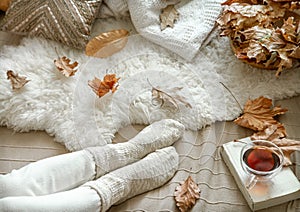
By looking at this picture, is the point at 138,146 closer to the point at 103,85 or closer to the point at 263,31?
the point at 103,85

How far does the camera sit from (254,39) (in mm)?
1521

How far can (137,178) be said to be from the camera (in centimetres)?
134

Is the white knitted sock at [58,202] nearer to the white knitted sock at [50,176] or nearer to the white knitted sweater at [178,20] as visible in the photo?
the white knitted sock at [50,176]

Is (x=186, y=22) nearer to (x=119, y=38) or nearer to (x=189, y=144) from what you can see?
(x=119, y=38)

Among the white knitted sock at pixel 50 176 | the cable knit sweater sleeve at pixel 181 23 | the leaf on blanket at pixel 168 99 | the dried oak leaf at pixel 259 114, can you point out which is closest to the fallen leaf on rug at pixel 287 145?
the dried oak leaf at pixel 259 114

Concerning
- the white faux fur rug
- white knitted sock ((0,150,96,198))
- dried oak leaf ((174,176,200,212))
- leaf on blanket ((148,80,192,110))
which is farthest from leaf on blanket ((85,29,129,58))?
dried oak leaf ((174,176,200,212))

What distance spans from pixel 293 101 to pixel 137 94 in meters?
0.45

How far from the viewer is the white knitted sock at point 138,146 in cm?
137

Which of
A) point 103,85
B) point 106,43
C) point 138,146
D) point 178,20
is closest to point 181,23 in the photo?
point 178,20

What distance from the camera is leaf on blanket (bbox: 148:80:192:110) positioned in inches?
56.8

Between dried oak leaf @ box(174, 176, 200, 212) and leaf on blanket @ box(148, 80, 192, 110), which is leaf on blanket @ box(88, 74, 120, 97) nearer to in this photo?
leaf on blanket @ box(148, 80, 192, 110)

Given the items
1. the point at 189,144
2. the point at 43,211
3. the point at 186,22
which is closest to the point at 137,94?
the point at 189,144

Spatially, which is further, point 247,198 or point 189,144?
point 189,144

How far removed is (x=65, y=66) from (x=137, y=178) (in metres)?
0.43
